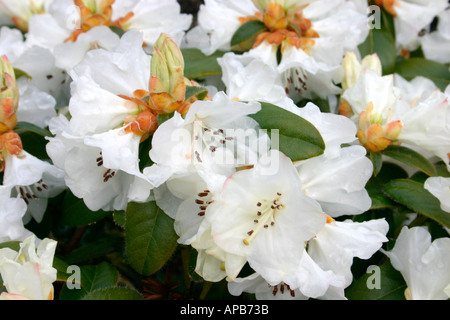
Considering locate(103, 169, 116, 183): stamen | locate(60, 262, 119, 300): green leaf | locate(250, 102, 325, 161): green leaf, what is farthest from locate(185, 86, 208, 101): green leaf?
locate(60, 262, 119, 300): green leaf

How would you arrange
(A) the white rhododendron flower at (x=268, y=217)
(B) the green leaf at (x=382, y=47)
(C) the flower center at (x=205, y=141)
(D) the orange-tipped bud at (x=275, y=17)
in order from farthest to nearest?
1. (B) the green leaf at (x=382, y=47)
2. (D) the orange-tipped bud at (x=275, y=17)
3. (C) the flower center at (x=205, y=141)
4. (A) the white rhododendron flower at (x=268, y=217)

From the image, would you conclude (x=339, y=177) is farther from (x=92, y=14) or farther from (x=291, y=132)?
(x=92, y=14)

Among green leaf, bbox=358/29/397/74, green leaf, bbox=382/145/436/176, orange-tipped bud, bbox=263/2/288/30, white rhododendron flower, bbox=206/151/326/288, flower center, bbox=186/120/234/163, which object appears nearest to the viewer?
white rhododendron flower, bbox=206/151/326/288

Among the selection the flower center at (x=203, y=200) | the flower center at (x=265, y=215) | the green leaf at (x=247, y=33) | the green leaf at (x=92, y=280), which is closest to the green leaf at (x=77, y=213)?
the green leaf at (x=92, y=280)

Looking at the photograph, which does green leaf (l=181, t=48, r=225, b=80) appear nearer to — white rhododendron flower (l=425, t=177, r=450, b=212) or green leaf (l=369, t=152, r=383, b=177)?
green leaf (l=369, t=152, r=383, b=177)

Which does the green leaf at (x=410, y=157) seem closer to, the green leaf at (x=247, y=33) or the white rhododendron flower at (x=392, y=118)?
the white rhododendron flower at (x=392, y=118)

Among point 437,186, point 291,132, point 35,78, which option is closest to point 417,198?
point 437,186

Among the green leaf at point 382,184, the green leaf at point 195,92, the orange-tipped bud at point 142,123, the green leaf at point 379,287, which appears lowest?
the green leaf at point 379,287
